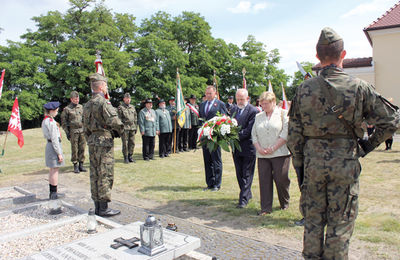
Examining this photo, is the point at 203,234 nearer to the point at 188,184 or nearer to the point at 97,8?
the point at 188,184

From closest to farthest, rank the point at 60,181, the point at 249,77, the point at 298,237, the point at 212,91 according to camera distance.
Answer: the point at 298,237 < the point at 212,91 < the point at 60,181 < the point at 249,77

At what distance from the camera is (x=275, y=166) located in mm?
5512

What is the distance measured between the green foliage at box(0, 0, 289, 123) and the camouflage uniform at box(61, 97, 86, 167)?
26.1 metres

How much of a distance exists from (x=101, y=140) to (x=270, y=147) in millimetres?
A: 2884

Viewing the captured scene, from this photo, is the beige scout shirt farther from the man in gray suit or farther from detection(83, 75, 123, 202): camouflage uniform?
the man in gray suit

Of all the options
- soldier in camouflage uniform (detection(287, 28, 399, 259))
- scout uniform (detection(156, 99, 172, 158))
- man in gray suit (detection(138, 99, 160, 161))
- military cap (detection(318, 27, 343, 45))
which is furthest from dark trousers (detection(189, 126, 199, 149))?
military cap (detection(318, 27, 343, 45))

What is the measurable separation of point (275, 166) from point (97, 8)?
4035cm

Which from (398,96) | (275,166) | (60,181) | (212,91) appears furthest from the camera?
(398,96)

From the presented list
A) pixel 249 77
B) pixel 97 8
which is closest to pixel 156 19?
pixel 97 8

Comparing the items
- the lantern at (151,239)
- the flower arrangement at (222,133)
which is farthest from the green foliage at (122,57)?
the lantern at (151,239)

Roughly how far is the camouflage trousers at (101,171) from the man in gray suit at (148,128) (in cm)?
605

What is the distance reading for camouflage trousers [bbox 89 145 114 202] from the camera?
561 centimetres

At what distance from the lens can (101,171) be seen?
5609 mm

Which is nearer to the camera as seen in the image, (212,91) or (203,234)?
(203,234)
